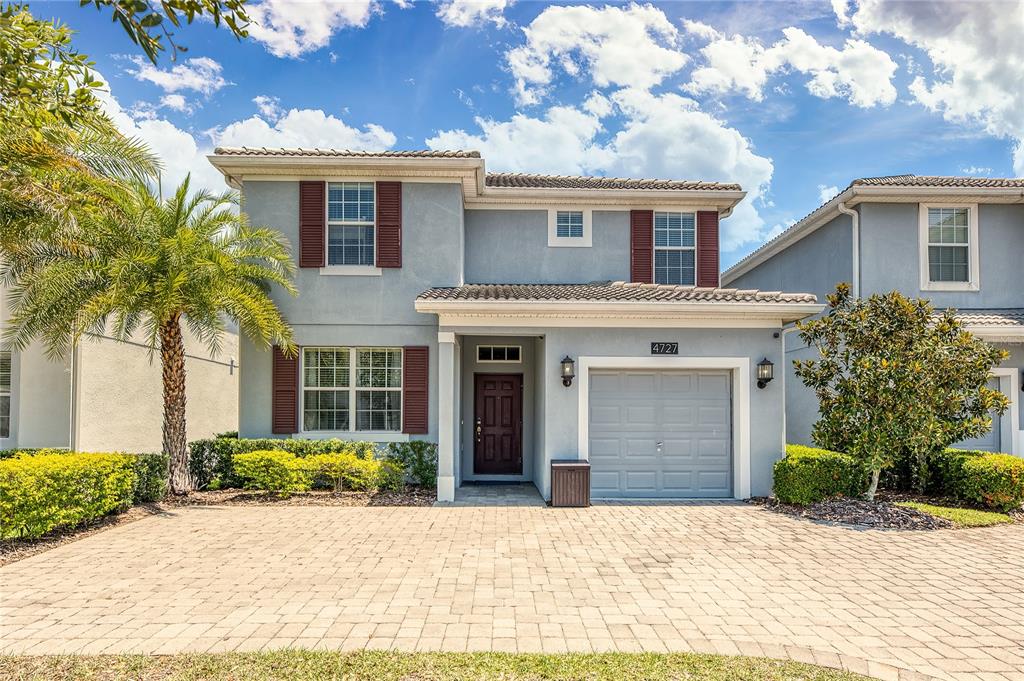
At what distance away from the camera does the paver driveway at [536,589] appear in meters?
4.84

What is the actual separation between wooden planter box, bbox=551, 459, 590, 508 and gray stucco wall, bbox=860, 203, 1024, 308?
28.0 feet

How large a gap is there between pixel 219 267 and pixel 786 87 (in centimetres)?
1436

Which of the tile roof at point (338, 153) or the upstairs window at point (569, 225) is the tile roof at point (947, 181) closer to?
the upstairs window at point (569, 225)

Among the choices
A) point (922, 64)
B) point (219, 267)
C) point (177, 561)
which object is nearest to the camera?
point (177, 561)

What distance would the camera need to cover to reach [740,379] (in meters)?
10.8

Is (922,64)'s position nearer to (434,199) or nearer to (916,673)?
(434,199)

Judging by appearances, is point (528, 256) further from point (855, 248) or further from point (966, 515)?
point (966, 515)

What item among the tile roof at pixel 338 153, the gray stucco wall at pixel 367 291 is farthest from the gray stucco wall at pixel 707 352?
the tile roof at pixel 338 153

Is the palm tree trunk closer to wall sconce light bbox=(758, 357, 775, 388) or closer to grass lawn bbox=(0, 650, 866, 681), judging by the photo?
grass lawn bbox=(0, 650, 866, 681)

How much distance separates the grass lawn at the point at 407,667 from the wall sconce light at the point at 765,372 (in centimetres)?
690

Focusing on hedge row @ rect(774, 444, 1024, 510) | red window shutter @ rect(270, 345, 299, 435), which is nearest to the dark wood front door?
red window shutter @ rect(270, 345, 299, 435)

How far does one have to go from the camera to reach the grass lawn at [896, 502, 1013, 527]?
8.98m

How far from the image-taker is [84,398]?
36.5ft

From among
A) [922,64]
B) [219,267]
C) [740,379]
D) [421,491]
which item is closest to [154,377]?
[219,267]
